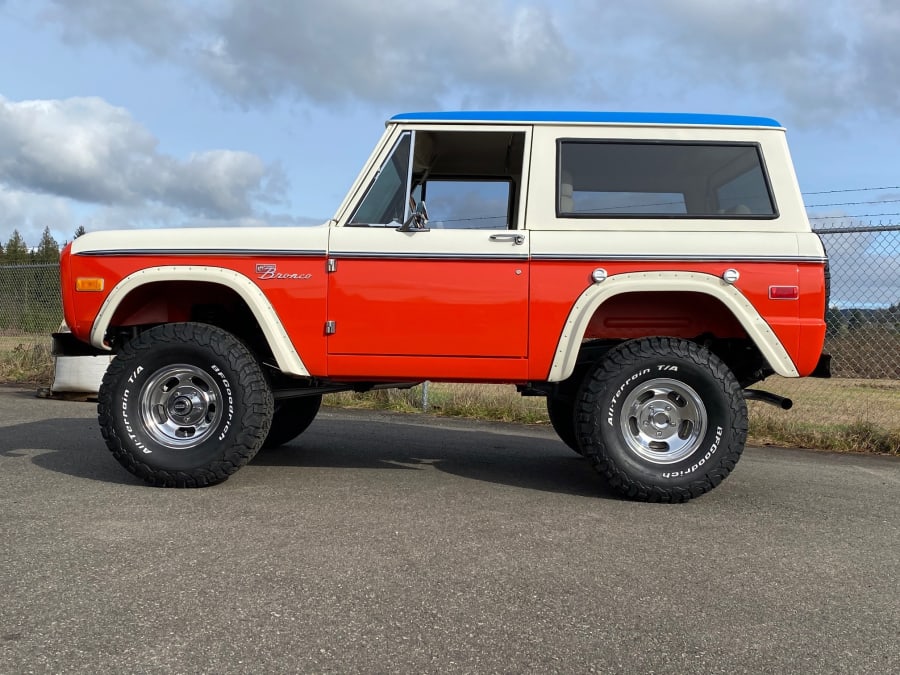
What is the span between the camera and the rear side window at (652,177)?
4230mm

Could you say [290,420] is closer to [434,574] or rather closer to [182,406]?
[182,406]


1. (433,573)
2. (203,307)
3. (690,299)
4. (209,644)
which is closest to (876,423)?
(690,299)

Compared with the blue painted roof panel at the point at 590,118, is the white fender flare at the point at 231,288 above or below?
below

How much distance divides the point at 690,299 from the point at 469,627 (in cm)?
273

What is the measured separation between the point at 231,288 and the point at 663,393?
2586 millimetres

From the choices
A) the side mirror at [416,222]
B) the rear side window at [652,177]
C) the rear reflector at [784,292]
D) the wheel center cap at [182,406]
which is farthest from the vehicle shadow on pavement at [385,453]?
Result: the rear side window at [652,177]

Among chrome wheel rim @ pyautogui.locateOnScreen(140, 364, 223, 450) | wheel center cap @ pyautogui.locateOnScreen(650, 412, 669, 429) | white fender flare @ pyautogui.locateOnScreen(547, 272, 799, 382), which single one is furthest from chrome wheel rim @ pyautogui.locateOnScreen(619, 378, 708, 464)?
chrome wheel rim @ pyautogui.locateOnScreen(140, 364, 223, 450)

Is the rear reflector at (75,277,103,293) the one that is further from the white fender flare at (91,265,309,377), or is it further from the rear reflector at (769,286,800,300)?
the rear reflector at (769,286,800,300)

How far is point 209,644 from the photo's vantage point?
210 cm

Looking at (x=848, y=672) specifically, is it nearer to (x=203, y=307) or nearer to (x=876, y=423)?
(x=203, y=307)

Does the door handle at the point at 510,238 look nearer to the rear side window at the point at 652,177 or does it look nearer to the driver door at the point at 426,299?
the driver door at the point at 426,299

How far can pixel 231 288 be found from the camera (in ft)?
13.8

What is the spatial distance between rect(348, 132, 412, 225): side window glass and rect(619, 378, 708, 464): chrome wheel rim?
1758 millimetres

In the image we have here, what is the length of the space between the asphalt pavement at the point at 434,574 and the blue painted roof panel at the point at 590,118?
221 centimetres
